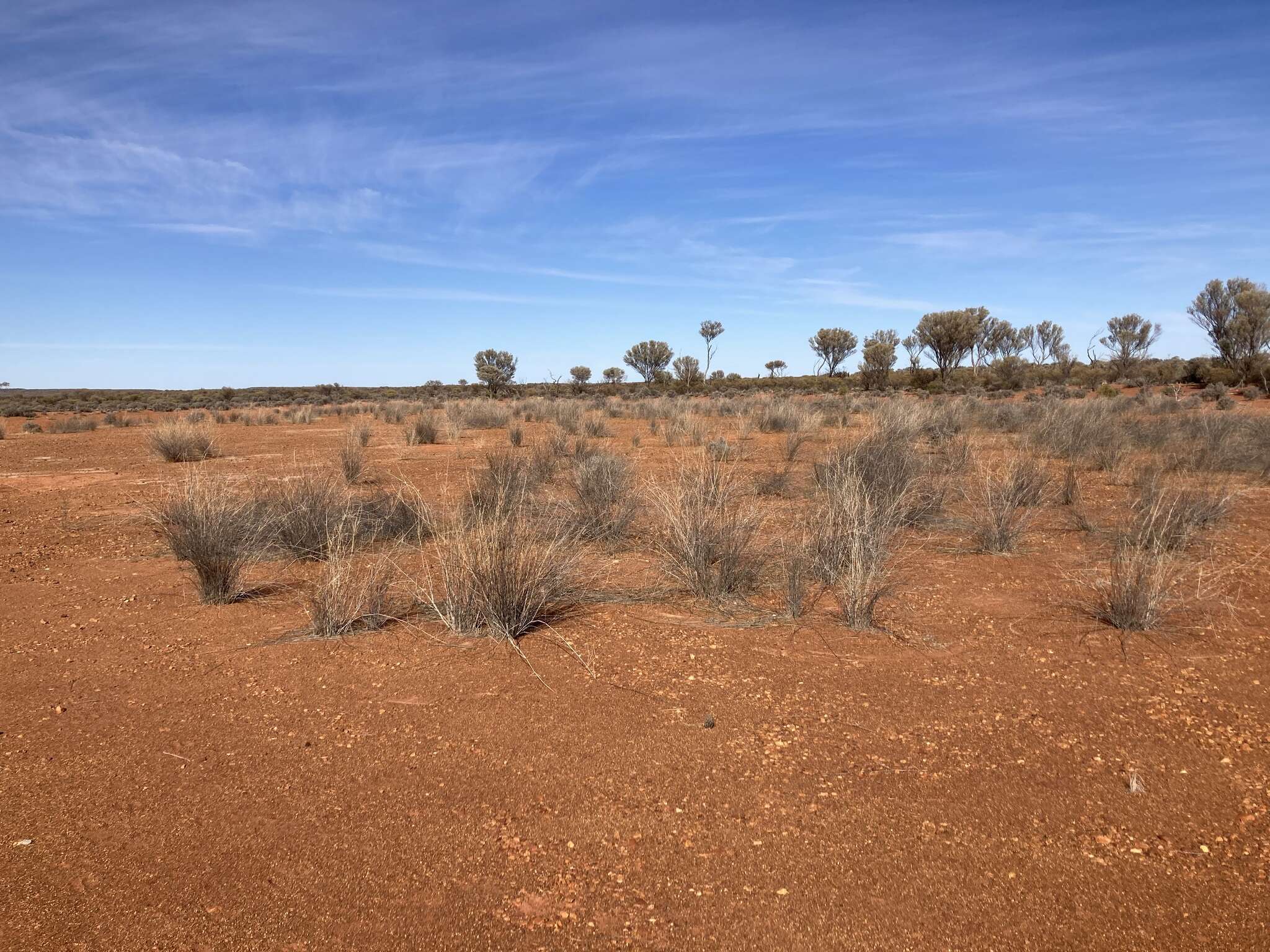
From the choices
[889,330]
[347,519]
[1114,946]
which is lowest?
[1114,946]

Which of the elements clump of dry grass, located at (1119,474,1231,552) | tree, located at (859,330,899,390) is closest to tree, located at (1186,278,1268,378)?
tree, located at (859,330,899,390)

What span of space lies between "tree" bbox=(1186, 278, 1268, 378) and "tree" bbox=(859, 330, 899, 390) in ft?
50.5

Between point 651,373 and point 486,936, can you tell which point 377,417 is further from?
point 651,373

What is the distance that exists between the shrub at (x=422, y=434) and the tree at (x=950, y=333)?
36.5 meters

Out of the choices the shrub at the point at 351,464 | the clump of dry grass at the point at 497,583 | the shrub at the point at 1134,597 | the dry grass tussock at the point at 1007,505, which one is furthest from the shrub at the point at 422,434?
the shrub at the point at 1134,597

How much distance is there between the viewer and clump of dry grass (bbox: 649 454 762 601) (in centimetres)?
627

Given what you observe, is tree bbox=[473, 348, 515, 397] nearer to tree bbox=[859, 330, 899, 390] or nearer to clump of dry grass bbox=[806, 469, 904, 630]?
tree bbox=[859, 330, 899, 390]

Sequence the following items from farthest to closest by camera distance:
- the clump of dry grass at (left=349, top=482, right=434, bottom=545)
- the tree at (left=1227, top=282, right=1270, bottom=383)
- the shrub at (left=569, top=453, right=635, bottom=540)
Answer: the tree at (left=1227, top=282, right=1270, bottom=383)
the shrub at (left=569, top=453, right=635, bottom=540)
the clump of dry grass at (left=349, top=482, right=434, bottom=545)

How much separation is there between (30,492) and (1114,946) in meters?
13.9

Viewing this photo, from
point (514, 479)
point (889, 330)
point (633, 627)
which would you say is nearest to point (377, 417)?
point (514, 479)

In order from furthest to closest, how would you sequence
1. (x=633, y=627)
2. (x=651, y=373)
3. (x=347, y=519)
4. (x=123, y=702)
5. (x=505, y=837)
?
1. (x=651, y=373)
2. (x=347, y=519)
3. (x=633, y=627)
4. (x=123, y=702)
5. (x=505, y=837)

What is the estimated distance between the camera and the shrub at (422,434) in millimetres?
18547

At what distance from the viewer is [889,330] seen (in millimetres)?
58281

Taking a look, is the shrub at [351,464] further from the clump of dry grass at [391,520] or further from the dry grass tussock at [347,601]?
the dry grass tussock at [347,601]
